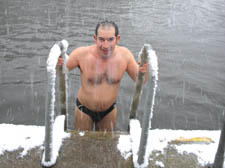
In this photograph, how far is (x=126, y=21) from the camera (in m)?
14.7

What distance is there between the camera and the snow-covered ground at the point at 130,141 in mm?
2572

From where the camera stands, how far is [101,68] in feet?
10.7

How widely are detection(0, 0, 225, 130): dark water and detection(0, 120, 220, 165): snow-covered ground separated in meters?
3.21

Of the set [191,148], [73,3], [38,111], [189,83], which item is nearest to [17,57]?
[38,111]

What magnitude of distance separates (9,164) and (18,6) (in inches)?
624

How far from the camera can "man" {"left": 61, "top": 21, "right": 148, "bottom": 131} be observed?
3.04 meters

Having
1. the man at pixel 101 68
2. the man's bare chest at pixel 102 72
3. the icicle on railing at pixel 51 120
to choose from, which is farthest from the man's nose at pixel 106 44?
the icicle on railing at pixel 51 120

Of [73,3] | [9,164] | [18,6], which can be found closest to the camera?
[9,164]

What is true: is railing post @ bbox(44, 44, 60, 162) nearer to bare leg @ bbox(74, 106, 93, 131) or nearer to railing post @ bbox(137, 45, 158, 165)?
railing post @ bbox(137, 45, 158, 165)

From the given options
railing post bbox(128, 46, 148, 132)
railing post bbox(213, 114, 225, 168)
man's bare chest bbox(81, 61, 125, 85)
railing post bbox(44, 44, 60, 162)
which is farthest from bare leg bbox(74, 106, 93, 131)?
railing post bbox(213, 114, 225, 168)

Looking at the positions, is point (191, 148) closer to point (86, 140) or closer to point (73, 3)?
→ point (86, 140)

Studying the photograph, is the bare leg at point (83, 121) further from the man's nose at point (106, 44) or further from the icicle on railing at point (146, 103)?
the man's nose at point (106, 44)

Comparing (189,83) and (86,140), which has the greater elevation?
(86,140)

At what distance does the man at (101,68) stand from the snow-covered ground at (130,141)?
0.84 m
